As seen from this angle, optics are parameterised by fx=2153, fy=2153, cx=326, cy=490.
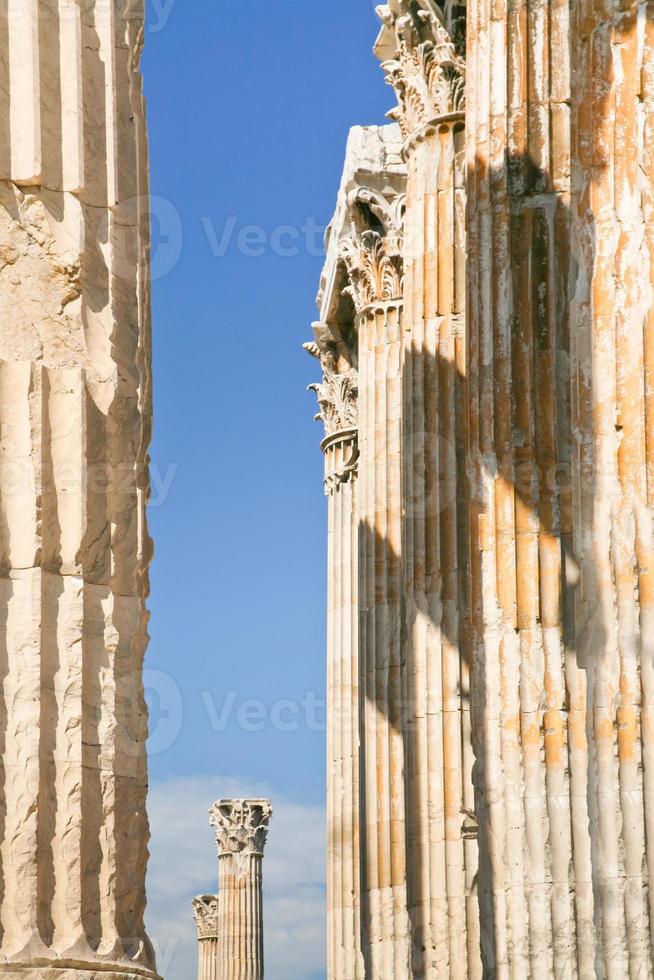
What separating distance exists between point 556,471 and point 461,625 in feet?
16.9

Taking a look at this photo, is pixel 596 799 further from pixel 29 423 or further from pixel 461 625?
pixel 461 625

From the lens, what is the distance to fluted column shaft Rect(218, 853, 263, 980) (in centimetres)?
4525

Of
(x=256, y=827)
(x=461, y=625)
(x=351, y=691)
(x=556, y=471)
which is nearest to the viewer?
(x=556, y=471)

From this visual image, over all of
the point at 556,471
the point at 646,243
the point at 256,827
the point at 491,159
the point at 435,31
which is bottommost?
the point at 256,827

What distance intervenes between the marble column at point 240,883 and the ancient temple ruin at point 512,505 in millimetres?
18266

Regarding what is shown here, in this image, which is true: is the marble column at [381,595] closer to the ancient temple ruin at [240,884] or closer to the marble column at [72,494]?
the marble column at [72,494]

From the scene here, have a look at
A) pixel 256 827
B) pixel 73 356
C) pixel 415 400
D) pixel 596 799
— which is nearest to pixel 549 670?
pixel 596 799

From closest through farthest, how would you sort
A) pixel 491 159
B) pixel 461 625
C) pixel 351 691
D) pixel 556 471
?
pixel 556 471 → pixel 491 159 → pixel 461 625 → pixel 351 691

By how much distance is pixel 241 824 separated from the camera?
47.8m

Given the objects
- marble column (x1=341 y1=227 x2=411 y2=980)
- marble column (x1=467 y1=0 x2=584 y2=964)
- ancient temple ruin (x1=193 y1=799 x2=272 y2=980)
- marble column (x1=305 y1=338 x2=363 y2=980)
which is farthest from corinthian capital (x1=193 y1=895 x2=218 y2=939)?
marble column (x1=467 y1=0 x2=584 y2=964)

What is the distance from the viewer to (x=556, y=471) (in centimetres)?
1655

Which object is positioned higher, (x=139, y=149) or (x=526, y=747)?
(x=139, y=149)

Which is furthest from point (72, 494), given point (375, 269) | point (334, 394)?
point (334, 394)

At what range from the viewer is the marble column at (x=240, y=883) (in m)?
45.3
